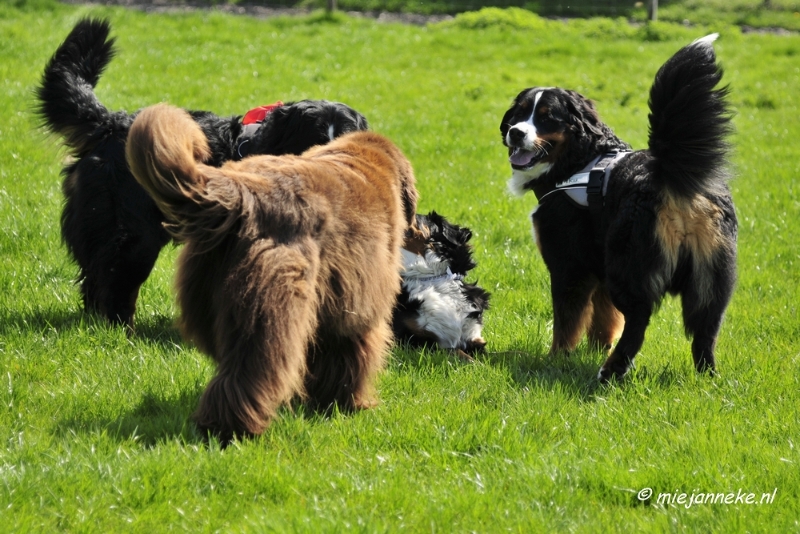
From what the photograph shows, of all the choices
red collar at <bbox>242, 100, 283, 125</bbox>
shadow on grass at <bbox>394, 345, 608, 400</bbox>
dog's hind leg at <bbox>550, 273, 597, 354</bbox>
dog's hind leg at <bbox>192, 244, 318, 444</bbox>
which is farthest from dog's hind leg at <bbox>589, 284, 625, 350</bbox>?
red collar at <bbox>242, 100, 283, 125</bbox>

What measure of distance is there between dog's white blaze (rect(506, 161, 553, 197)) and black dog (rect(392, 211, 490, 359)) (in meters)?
0.59

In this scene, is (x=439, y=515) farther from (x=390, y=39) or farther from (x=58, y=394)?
(x=390, y=39)

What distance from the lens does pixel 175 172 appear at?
11.5ft

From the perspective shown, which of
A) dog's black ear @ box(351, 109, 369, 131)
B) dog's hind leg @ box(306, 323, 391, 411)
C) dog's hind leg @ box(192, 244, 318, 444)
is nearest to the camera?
dog's hind leg @ box(192, 244, 318, 444)

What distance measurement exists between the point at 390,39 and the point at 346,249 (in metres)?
13.3

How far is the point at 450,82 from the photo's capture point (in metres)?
14.2

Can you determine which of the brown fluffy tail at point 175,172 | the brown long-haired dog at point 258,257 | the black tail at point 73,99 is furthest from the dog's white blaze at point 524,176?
the black tail at point 73,99

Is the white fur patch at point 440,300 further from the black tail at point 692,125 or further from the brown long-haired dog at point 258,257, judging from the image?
the black tail at point 692,125

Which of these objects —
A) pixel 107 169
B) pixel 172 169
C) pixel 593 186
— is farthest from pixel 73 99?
pixel 593 186

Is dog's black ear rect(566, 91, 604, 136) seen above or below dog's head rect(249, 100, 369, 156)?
above

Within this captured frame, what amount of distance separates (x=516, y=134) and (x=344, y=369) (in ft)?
6.65

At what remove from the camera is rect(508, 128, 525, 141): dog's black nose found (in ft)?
17.6

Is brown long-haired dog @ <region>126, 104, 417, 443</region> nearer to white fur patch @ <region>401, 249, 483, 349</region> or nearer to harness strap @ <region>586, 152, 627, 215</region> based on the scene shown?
white fur patch @ <region>401, 249, 483, 349</region>

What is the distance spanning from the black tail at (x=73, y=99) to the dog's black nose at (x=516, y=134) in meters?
2.72
